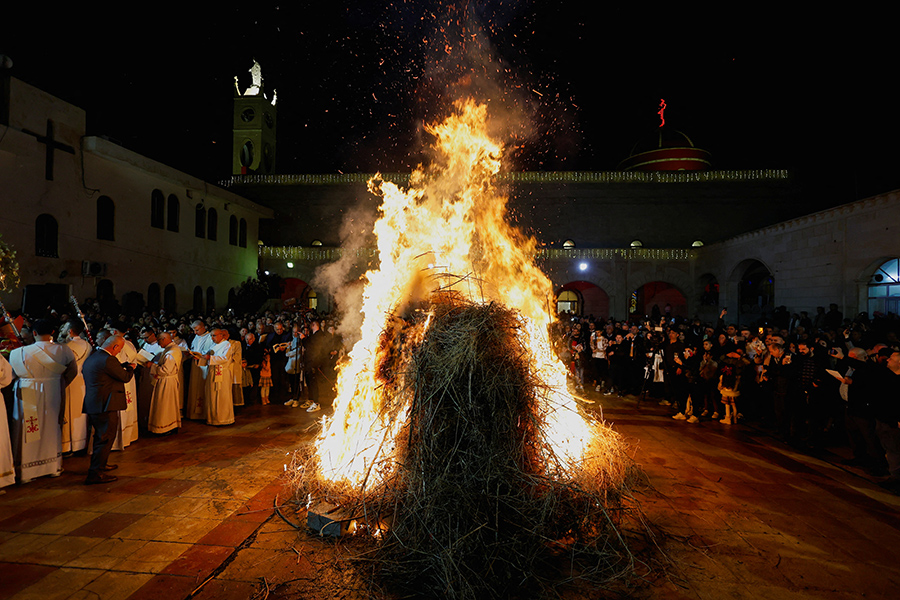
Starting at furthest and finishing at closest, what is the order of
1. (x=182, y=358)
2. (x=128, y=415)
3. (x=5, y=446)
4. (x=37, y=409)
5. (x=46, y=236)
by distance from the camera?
1. (x=46, y=236)
2. (x=182, y=358)
3. (x=128, y=415)
4. (x=37, y=409)
5. (x=5, y=446)

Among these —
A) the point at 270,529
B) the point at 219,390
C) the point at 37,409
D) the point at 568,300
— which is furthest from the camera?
the point at 568,300

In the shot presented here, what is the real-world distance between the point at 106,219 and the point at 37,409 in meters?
17.0

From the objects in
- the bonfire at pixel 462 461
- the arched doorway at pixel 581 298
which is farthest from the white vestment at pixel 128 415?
the arched doorway at pixel 581 298

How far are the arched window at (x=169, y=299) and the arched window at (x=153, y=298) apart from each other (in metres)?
0.48

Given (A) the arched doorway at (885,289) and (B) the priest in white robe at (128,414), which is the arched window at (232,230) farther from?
(A) the arched doorway at (885,289)

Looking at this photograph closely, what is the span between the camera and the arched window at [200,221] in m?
25.1

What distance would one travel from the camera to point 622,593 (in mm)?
3662

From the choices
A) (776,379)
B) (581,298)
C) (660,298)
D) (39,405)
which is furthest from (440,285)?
(660,298)

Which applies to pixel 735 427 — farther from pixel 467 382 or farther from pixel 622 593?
pixel 467 382

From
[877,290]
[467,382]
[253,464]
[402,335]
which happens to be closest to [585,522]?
[467,382]

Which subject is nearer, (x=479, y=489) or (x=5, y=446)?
(x=479, y=489)

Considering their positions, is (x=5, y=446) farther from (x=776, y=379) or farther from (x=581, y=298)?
(x=581, y=298)

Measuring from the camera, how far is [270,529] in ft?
15.1

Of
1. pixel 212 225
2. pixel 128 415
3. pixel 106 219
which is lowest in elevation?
pixel 128 415
